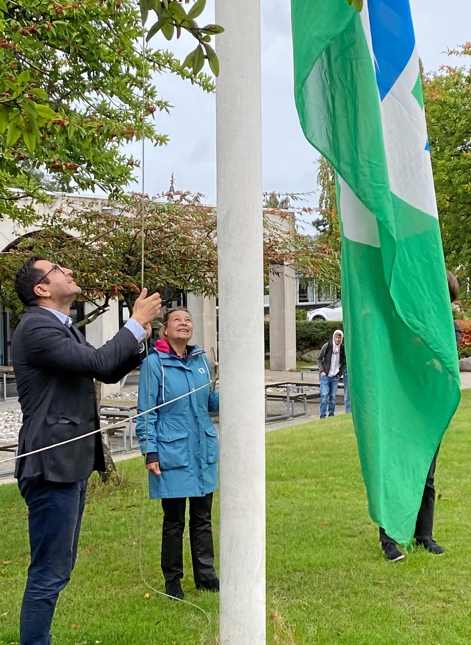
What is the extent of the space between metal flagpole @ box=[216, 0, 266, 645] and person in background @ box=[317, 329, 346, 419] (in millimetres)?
11324

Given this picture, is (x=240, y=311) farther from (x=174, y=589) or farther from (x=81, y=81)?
(x=81, y=81)

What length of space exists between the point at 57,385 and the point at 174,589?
1.88 m

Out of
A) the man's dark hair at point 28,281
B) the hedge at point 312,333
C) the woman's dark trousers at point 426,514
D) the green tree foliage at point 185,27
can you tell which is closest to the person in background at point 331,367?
the woman's dark trousers at point 426,514

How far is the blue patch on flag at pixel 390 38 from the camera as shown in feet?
11.9

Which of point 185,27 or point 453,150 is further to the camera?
point 453,150

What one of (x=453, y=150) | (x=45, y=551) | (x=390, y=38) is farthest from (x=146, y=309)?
(x=453, y=150)

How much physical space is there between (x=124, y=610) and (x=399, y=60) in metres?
3.49

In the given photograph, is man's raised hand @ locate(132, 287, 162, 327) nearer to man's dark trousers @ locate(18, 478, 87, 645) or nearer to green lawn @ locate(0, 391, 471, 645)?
man's dark trousers @ locate(18, 478, 87, 645)

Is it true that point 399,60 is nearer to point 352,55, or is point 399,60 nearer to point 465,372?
point 352,55

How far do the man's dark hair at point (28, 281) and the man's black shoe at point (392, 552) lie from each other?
3157 mm

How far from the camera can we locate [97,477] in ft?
29.0

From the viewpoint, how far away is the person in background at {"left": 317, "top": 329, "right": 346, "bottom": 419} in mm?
14781

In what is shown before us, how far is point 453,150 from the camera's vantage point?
20.0 meters

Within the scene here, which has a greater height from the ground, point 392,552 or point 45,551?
point 45,551
